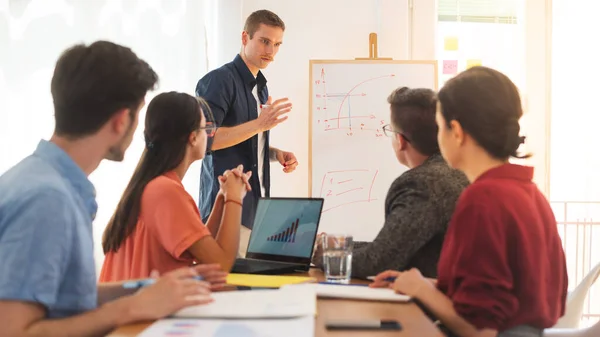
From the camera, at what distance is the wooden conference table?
1015 mm

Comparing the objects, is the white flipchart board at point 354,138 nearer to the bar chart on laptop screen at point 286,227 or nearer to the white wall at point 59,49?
the white wall at point 59,49

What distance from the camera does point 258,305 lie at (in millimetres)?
1146

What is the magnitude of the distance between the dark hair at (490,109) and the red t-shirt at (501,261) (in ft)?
0.29

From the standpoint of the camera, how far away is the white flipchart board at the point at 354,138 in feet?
11.9

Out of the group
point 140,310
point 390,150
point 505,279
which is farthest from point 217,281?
point 390,150

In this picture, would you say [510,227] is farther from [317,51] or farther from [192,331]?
[317,51]

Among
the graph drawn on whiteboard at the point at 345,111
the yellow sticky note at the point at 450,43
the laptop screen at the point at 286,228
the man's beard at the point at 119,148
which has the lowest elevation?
the laptop screen at the point at 286,228

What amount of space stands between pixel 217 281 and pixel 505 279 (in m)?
0.59

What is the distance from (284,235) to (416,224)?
0.47 metres

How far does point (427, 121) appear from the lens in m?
1.76

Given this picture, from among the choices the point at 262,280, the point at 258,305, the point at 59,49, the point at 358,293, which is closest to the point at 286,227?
the point at 262,280

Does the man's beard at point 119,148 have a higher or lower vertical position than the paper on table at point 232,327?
higher

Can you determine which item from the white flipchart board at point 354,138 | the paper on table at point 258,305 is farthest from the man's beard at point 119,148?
the white flipchart board at point 354,138

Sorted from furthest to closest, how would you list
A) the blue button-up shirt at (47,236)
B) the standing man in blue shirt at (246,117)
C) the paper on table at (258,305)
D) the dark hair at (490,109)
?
the standing man in blue shirt at (246,117)
the dark hair at (490,109)
the paper on table at (258,305)
the blue button-up shirt at (47,236)
